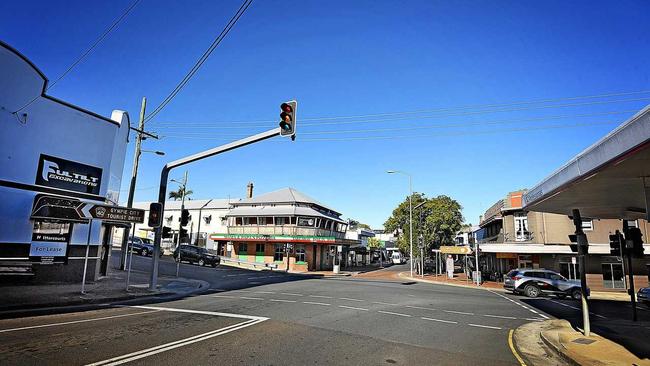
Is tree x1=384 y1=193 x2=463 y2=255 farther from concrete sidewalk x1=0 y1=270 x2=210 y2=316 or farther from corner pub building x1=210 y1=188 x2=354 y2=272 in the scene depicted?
concrete sidewalk x1=0 y1=270 x2=210 y2=316

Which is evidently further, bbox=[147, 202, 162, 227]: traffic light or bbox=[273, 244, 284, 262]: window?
bbox=[273, 244, 284, 262]: window

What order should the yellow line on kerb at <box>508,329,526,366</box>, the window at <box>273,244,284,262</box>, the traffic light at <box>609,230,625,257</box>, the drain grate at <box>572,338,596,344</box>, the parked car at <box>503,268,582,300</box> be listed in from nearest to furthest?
1. the yellow line on kerb at <box>508,329,526,366</box>
2. the drain grate at <box>572,338,596,344</box>
3. the traffic light at <box>609,230,625,257</box>
4. the parked car at <box>503,268,582,300</box>
5. the window at <box>273,244,284,262</box>

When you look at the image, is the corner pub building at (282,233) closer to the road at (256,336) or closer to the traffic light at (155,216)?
the traffic light at (155,216)

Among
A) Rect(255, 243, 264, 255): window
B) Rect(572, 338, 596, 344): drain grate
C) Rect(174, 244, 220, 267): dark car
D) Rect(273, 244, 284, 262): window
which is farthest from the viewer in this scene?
Rect(255, 243, 264, 255): window

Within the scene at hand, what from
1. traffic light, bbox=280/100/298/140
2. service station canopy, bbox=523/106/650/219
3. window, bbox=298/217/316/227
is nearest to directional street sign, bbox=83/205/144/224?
traffic light, bbox=280/100/298/140

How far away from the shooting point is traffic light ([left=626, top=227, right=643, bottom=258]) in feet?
37.8

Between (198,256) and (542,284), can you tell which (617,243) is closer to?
(542,284)

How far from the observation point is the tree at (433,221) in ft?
153

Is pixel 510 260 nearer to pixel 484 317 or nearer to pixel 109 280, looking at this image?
pixel 484 317

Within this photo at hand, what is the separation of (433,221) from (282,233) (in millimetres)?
18220

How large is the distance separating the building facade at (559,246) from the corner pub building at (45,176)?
30338 millimetres

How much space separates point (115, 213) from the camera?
15.5 m

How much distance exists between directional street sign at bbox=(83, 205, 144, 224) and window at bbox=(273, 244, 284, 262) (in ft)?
92.6

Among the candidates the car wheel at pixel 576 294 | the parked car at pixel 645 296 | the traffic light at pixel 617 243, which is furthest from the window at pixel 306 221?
the traffic light at pixel 617 243
